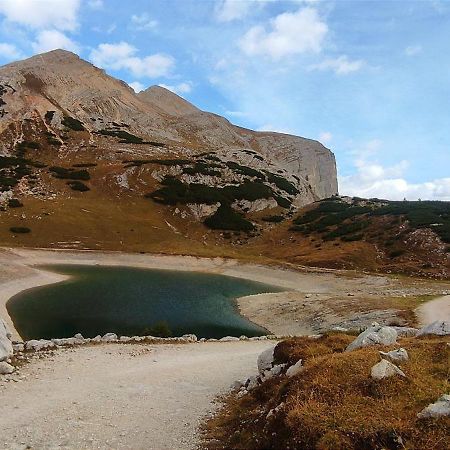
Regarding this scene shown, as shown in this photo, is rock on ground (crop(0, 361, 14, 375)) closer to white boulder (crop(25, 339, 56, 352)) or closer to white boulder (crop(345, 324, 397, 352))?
white boulder (crop(25, 339, 56, 352))

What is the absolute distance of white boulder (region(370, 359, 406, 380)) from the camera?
39.7 feet

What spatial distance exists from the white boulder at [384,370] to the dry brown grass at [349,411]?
191 mm

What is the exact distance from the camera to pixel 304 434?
9.86 metres

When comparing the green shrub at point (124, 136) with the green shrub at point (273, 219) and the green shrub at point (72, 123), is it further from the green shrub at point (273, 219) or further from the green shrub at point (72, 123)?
the green shrub at point (273, 219)

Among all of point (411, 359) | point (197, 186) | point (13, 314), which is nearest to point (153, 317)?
point (13, 314)

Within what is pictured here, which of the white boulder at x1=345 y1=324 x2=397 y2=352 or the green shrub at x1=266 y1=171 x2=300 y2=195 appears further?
the green shrub at x1=266 y1=171 x2=300 y2=195

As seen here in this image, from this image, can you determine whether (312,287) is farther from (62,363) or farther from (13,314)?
(62,363)

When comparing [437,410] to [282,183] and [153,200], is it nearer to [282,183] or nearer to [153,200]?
[153,200]

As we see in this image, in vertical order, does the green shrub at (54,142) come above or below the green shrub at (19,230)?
above

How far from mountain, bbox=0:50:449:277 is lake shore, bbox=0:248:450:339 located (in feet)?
20.5

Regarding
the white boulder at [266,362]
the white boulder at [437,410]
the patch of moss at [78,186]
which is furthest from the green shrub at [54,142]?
the white boulder at [437,410]

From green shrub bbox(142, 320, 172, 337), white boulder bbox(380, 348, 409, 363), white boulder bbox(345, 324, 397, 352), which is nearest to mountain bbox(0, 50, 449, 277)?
green shrub bbox(142, 320, 172, 337)

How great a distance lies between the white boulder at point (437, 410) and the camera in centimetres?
990

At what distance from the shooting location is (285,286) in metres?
70.5
